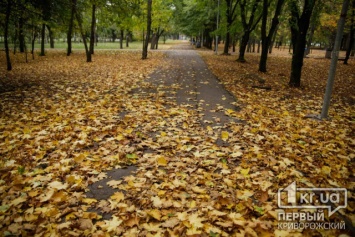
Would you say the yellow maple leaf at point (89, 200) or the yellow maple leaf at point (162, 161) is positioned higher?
the yellow maple leaf at point (162, 161)

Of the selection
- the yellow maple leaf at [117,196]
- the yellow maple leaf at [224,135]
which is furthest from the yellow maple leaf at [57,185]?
the yellow maple leaf at [224,135]

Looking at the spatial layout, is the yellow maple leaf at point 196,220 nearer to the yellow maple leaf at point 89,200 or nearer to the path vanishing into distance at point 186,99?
the path vanishing into distance at point 186,99

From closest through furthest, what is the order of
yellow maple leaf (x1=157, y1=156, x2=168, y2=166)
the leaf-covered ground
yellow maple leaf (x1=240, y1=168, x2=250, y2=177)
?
the leaf-covered ground < yellow maple leaf (x1=240, y1=168, x2=250, y2=177) < yellow maple leaf (x1=157, y1=156, x2=168, y2=166)

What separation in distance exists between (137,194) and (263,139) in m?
3.01

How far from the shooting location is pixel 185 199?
10.6 ft

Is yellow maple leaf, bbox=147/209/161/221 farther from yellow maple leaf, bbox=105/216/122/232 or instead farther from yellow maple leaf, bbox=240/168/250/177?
yellow maple leaf, bbox=240/168/250/177

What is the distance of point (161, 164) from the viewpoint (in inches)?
160

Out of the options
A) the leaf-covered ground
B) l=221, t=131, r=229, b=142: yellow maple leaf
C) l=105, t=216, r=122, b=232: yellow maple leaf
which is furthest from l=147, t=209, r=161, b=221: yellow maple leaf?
l=221, t=131, r=229, b=142: yellow maple leaf

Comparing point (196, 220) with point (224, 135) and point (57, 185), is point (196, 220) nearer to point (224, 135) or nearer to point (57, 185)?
point (57, 185)

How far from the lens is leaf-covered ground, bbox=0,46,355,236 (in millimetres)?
2846

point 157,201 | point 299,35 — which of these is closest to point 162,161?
point 157,201

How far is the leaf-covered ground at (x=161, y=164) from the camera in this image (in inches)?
112

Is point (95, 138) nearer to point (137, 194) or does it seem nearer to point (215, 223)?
point (137, 194)

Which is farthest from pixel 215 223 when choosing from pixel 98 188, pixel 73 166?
pixel 73 166
